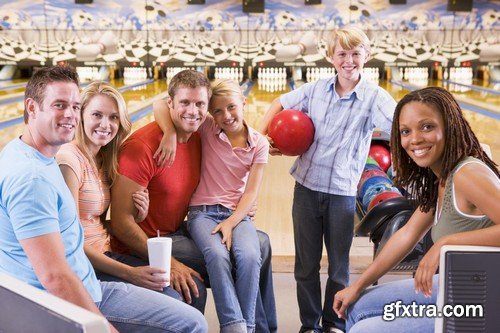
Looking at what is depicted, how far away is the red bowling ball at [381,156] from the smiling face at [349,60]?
1486 mm

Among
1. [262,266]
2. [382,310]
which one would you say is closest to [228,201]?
[262,266]

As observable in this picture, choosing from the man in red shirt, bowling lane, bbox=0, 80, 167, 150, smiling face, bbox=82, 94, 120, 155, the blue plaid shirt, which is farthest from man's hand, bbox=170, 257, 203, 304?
bowling lane, bbox=0, 80, 167, 150

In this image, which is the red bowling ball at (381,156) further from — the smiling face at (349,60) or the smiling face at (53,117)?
the smiling face at (53,117)

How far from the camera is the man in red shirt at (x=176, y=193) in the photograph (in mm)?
1862

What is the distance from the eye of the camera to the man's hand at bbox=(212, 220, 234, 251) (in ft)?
6.27

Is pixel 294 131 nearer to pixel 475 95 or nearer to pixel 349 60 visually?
pixel 349 60

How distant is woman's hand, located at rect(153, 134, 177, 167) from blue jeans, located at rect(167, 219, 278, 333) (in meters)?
0.25

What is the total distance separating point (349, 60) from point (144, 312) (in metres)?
1.06

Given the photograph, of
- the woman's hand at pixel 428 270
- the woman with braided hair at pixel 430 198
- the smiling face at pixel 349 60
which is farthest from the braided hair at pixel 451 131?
the smiling face at pixel 349 60

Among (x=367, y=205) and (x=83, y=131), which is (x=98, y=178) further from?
(x=367, y=205)

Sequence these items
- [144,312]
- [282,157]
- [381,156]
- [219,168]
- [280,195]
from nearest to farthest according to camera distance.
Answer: [144,312] → [219,168] → [381,156] → [280,195] → [282,157]

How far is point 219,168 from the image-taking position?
2.05 metres

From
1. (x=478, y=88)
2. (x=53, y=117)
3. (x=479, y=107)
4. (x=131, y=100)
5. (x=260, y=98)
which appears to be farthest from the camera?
(x=478, y=88)

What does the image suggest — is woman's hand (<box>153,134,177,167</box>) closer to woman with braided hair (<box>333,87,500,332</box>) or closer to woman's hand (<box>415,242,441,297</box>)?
woman with braided hair (<box>333,87,500,332</box>)
